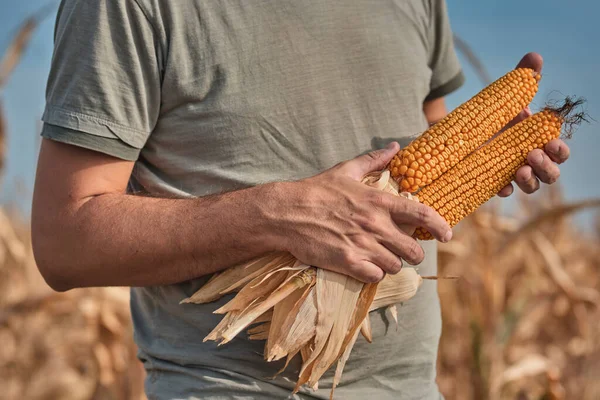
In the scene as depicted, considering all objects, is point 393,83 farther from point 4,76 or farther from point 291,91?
point 4,76

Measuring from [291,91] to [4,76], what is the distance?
10.1 ft

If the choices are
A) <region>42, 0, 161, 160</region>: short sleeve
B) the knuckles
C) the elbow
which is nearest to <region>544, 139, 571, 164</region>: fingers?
the knuckles

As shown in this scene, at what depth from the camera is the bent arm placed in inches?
64.8

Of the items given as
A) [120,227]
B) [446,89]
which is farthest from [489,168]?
[120,227]

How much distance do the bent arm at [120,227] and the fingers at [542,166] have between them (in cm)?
70

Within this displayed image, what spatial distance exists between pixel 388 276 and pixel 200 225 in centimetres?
48

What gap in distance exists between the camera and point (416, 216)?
1.56m

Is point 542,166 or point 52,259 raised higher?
point 542,166

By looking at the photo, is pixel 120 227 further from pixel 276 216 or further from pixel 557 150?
pixel 557 150

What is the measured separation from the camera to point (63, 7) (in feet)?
6.04

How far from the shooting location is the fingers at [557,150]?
5.92 feet

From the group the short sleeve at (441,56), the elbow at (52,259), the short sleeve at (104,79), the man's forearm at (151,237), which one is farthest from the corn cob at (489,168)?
the elbow at (52,259)

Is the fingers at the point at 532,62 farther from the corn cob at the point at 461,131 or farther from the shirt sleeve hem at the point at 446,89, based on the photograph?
the shirt sleeve hem at the point at 446,89

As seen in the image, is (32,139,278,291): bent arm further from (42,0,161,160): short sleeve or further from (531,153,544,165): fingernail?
(531,153,544,165): fingernail
